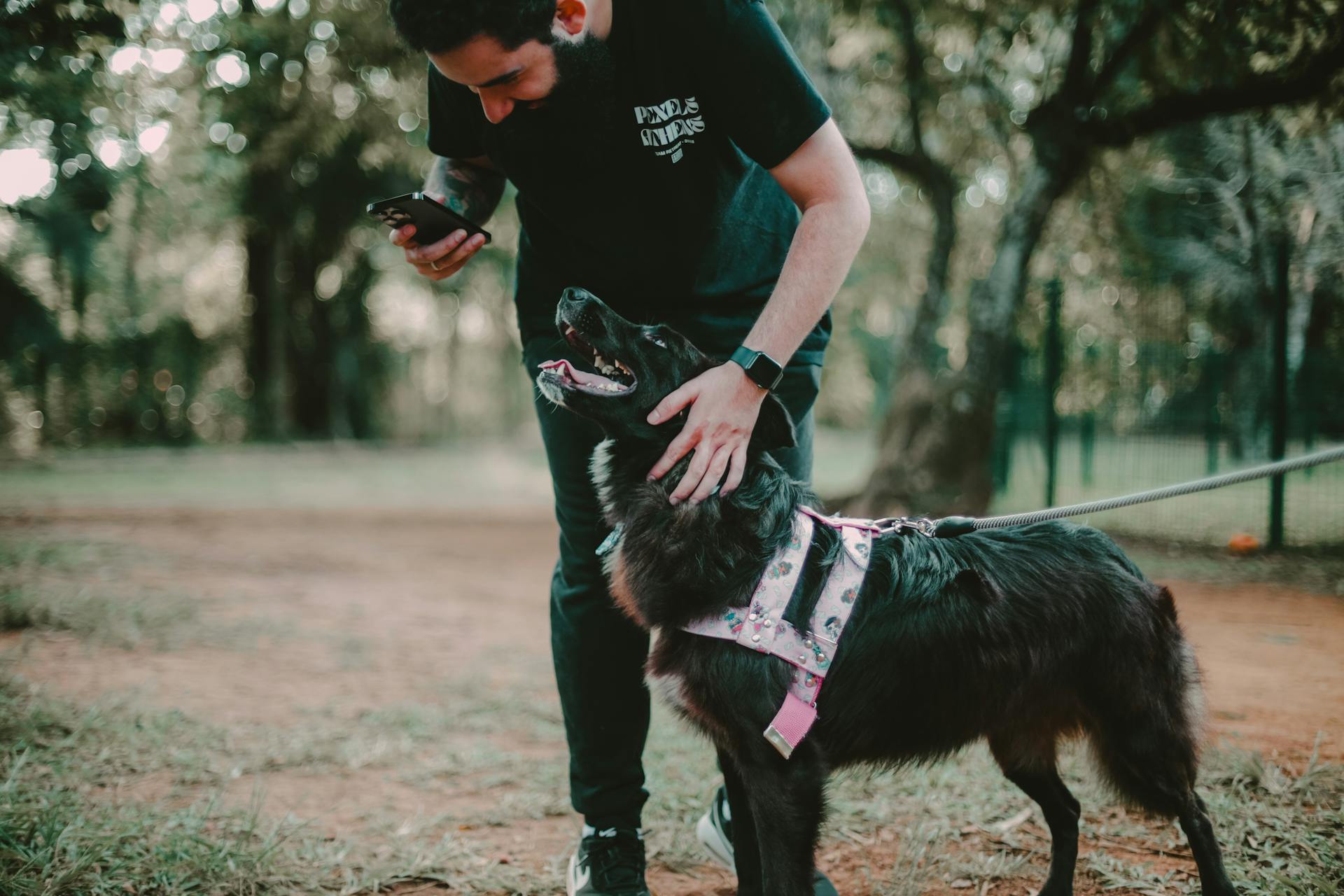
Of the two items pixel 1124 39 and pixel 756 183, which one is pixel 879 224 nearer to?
pixel 1124 39

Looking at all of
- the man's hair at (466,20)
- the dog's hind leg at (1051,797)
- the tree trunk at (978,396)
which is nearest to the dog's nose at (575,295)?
the man's hair at (466,20)

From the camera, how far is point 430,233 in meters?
2.58

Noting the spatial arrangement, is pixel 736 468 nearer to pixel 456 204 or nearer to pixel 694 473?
pixel 694 473

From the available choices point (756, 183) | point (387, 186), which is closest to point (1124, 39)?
point (756, 183)

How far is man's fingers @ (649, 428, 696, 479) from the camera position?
6.91 feet

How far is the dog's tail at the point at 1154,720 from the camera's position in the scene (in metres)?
2.31

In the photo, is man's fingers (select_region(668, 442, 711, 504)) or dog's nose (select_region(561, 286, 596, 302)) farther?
dog's nose (select_region(561, 286, 596, 302))

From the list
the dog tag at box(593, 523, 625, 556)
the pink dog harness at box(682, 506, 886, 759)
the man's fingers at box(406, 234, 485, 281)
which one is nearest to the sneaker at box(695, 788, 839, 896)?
the pink dog harness at box(682, 506, 886, 759)

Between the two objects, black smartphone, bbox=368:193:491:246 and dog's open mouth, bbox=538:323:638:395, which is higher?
black smartphone, bbox=368:193:491:246

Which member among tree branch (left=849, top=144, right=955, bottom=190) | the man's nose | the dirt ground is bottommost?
the dirt ground

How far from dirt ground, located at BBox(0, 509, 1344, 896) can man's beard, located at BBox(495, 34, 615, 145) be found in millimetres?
2168

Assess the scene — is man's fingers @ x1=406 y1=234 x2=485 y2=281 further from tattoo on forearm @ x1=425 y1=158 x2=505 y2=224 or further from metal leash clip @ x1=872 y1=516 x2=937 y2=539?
metal leash clip @ x1=872 y1=516 x2=937 y2=539

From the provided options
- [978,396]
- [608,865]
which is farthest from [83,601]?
[978,396]

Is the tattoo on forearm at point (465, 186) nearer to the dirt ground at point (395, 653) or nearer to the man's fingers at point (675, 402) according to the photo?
the man's fingers at point (675, 402)
